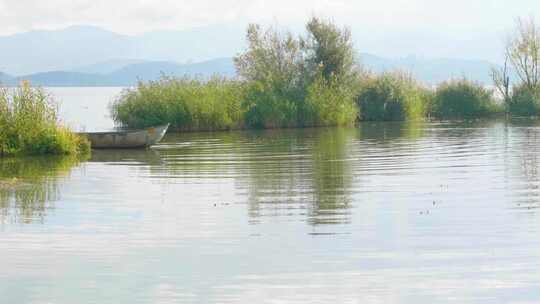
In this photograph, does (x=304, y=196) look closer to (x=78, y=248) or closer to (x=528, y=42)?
(x=78, y=248)

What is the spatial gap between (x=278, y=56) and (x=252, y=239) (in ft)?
152

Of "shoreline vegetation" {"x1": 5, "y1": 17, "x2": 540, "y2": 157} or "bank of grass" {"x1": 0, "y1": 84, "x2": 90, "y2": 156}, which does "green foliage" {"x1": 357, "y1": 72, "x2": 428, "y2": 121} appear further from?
"bank of grass" {"x1": 0, "y1": 84, "x2": 90, "y2": 156}

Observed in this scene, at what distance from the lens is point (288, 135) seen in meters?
47.6

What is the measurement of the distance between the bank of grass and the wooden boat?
217cm

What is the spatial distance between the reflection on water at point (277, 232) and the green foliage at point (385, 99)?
112ft

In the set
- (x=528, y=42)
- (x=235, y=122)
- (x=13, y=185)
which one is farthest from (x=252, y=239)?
(x=528, y=42)

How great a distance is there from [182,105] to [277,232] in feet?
125

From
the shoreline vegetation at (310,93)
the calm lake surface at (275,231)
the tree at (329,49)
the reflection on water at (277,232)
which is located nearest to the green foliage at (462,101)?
the shoreline vegetation at (310,93)

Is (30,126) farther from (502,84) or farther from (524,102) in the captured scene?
(502,84)

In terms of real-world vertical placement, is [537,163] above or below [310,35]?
below

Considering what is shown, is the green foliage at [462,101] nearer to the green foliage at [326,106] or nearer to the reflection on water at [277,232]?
the green foliage at [326,106]

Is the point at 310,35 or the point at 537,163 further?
the point at 310,35

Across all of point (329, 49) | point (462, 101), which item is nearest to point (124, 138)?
point (329, 49)

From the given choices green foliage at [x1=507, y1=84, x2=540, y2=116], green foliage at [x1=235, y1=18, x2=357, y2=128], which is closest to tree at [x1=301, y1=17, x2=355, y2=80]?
green foliage at [x1=235, y1=18, x2=357, y2=128]
